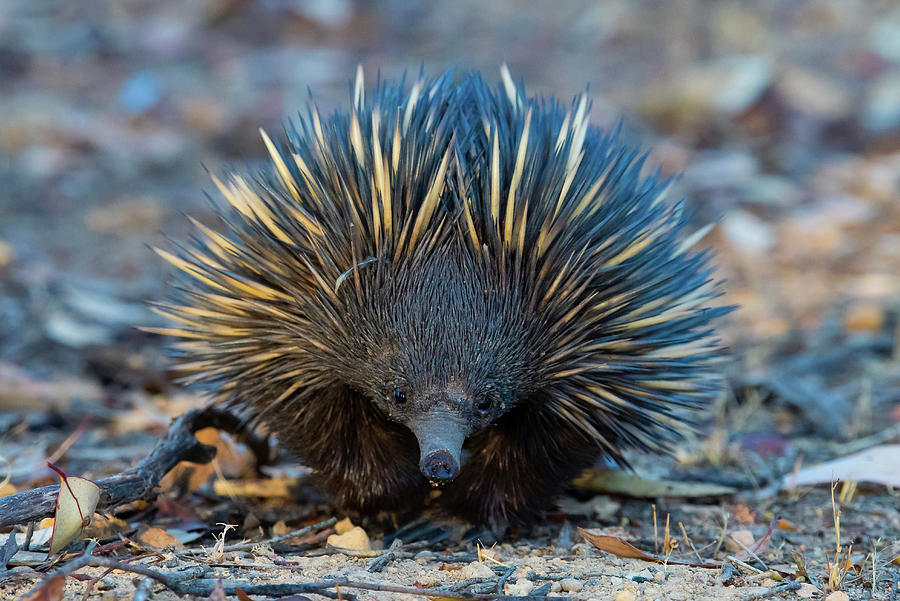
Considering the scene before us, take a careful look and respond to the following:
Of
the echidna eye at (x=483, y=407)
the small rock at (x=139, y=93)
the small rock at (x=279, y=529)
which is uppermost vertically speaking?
the small rock at (x=139, y=93)

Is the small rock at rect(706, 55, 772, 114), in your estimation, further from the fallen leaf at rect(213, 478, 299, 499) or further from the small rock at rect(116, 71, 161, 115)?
the fallen leaf at rect(213, 478, 299, 499)

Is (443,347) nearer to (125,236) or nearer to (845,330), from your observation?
(845,330)

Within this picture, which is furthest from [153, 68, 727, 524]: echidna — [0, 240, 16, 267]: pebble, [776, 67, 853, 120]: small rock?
[776, 67, 853, 120]: small rock

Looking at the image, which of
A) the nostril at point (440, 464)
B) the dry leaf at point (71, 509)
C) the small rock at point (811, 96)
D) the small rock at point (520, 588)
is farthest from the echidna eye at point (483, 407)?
the small rock at point (811, 96)

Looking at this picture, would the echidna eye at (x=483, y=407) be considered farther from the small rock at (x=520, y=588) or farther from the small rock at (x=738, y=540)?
the small rock at (x=738, y=540)

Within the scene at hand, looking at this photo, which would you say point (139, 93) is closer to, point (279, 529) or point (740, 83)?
point (740, 83)

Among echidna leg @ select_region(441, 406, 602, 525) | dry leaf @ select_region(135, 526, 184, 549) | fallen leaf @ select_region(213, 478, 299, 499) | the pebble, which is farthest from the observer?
the pebble

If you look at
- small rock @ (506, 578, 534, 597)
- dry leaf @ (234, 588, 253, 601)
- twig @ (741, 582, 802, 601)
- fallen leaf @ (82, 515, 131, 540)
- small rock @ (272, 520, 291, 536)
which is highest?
fallen leaf @ (82, 515, 131, 540)

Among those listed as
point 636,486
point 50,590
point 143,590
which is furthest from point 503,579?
point 636,486
